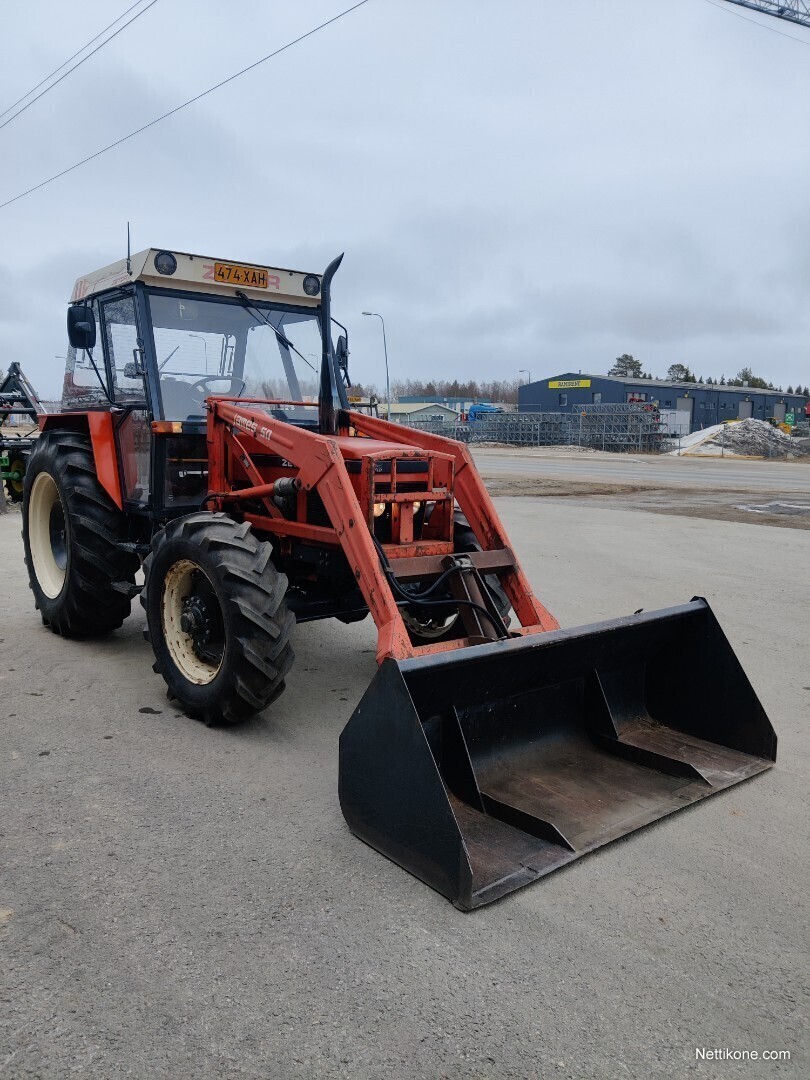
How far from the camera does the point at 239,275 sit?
6121 mm

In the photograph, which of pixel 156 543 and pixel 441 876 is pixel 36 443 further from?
pixel 441 876

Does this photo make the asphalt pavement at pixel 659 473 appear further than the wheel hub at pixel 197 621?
Yes

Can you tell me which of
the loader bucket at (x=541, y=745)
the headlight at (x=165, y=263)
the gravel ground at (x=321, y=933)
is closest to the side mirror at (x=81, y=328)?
the headlight at (x=165, y=263)

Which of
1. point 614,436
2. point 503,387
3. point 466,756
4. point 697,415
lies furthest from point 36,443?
point 503,387

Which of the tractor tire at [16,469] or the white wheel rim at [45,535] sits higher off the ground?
the tractor tire at [16,469]

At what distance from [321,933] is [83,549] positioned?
162 inches

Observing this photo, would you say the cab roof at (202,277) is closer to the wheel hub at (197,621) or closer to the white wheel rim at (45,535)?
the white wheel rim at (45,535)

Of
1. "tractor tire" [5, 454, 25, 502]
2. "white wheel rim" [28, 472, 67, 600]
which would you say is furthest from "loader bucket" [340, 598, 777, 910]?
"tractor tire" [5, 454, 25, 502]

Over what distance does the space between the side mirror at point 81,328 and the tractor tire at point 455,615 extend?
9.08 ft

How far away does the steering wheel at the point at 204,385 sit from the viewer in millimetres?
6008

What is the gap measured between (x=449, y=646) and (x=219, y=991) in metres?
2.04

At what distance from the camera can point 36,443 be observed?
A: 7.02 metres

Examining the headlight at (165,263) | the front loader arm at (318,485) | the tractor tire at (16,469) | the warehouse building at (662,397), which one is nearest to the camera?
the front loader arm at (318,485)

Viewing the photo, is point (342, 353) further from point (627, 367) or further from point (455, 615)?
point (627, 367)
